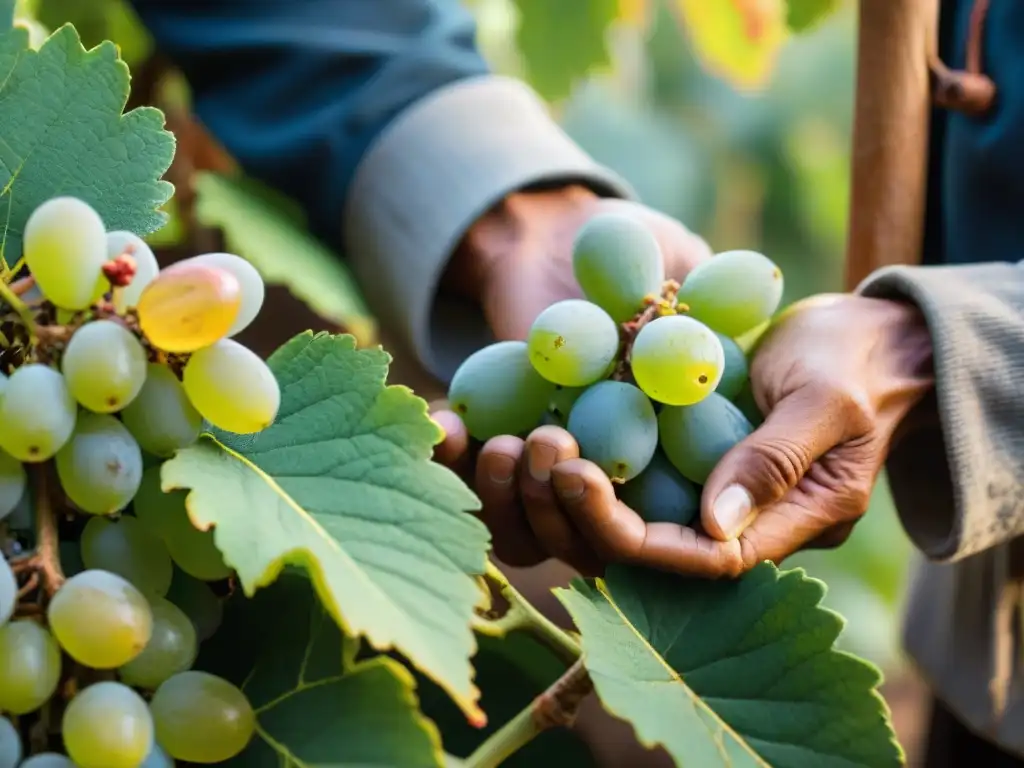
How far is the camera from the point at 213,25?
3.05 feet

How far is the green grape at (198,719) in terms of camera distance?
0.99 ft

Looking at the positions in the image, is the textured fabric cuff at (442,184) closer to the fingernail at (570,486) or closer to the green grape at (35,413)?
the fingernail at (570,486)

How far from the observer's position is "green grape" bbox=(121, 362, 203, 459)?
0.31 m

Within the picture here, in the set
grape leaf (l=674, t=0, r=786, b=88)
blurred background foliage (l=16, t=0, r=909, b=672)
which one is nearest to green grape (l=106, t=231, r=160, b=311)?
grape leaf (l=674, t=0, r=786, b=88)

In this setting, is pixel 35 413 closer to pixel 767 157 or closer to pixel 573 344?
pixel 573 344

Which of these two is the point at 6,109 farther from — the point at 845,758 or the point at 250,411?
the point at 845,758

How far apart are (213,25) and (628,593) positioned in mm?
728

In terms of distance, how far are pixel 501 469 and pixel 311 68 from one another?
0.59 meters

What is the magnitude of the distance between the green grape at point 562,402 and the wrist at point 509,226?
285 millimetres

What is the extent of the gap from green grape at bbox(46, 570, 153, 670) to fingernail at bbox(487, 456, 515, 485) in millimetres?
192

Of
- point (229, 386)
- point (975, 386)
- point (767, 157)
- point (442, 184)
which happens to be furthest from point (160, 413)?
point (767, 157)

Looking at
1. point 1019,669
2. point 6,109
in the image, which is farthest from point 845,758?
point 1019,669

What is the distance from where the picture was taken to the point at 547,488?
0.43 meters

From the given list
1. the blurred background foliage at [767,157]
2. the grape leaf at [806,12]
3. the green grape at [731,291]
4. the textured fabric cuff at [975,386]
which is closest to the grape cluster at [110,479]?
the green grape at [731,291]
